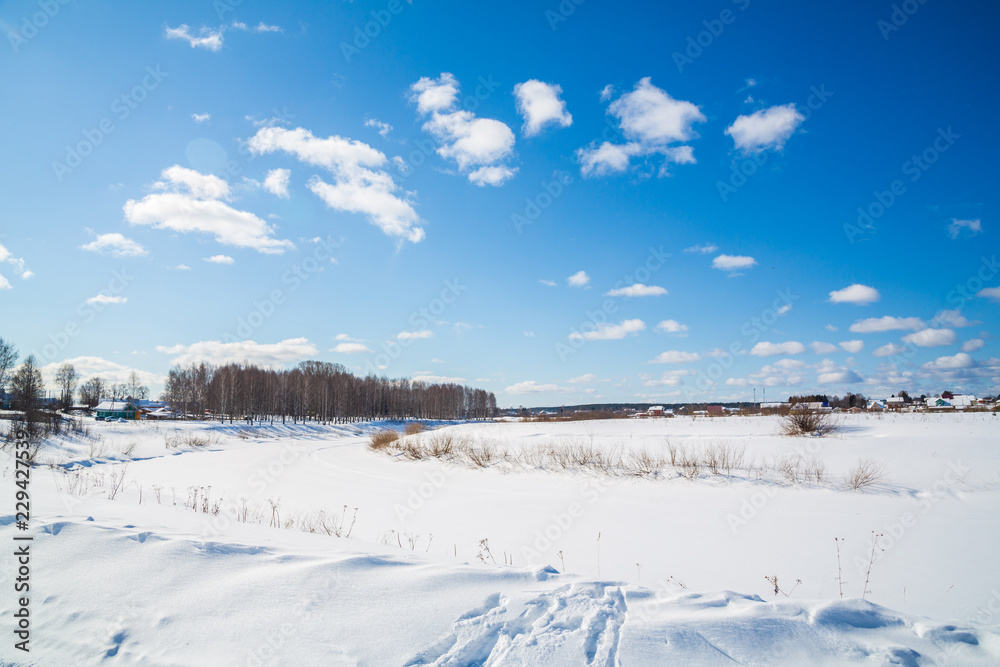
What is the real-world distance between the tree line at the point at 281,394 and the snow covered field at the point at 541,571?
5183 centimetres

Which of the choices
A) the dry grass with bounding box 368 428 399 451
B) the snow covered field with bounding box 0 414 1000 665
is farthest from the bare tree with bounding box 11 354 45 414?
the dry grass with bounding box 368 428 399 451

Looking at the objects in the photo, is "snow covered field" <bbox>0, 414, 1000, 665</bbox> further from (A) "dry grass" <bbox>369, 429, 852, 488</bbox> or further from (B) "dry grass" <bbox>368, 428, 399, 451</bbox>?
(B) "dry grass" <bbox>368, 428, 399, 451</bbox>

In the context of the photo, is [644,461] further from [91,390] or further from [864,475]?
[91,390]

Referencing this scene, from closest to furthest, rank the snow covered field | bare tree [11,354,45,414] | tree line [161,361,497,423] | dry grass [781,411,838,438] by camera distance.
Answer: the snow covered field → dry grass [781,411,838,438] → bare tree [11,354,45,414] → tree line [161,361,497,423]

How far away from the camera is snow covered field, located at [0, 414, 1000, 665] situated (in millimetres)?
2801

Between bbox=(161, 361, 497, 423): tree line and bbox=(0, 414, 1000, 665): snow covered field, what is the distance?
51.8 meters

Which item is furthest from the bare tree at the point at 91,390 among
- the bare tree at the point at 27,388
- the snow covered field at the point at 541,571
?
the snow covered field at the point at 541,571

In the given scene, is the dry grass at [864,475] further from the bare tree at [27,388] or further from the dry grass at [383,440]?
the bare tree at [27,388]

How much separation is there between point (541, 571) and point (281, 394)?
68786mm

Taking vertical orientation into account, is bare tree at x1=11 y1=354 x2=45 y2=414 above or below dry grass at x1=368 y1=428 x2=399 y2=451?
above

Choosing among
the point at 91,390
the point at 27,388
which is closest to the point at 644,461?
the point at 27,388

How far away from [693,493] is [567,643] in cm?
1174

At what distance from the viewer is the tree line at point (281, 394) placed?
61688 millimetres

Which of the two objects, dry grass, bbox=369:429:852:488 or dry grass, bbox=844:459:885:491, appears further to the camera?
dry grass, bbox=369:429:852:488
